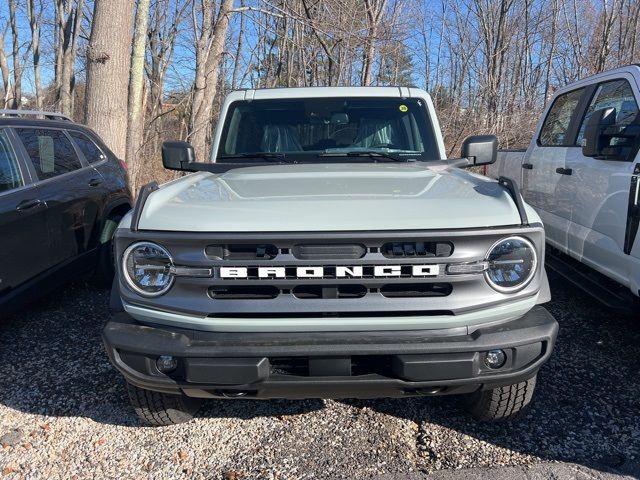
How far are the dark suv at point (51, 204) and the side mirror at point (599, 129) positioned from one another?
432 centimetres

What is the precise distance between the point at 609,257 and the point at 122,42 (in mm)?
7391

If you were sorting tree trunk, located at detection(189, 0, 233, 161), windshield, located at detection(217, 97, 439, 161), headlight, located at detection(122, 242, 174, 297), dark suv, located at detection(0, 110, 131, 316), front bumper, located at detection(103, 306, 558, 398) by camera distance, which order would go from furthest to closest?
tree trunk, located at detection(189, 0, 233, 161), dark suv, located at detection(0, 110, 131, 316), windshield, located at detection(217, 97, 439, 161), headlight, located at detection(122, 242, 174, 297), front bumper, located at detection(103, 306, 558, 398)

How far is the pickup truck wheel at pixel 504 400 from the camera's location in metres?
2.72

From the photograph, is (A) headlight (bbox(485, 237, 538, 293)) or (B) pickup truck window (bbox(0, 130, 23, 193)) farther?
(B) pickup truck window (bbox(0, 130, 23, 193))

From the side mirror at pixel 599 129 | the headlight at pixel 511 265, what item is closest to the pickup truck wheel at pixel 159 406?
the headlight at pixel 511 265

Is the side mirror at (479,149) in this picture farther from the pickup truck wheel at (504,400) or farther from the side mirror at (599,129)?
the pickup truck wheel at (504,400)

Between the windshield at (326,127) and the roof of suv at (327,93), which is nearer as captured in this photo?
the windshield at (326,127)

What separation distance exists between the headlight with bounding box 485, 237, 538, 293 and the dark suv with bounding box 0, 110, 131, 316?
342cm

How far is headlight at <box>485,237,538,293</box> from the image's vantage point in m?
2.34

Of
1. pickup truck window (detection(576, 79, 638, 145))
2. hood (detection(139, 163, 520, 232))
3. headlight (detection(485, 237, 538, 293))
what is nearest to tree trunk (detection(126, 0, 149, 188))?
hood (detection(139, 163, 520, 232))

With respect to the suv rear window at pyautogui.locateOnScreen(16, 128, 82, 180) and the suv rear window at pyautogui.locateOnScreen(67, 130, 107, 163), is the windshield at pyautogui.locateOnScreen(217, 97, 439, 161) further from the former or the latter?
the suv rear window at pyautogui.locateOnScreen(67, 130, 107, 163)

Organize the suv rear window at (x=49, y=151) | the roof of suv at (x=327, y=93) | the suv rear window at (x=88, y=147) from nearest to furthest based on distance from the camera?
the roof of suv at (x=327, y=93), the suv rear window at (x=49, y=151), the suv rear window at (x=88, y=147)

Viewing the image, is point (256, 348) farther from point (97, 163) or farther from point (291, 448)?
point (97, 163)

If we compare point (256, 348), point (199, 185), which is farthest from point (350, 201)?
point (199, 185)
